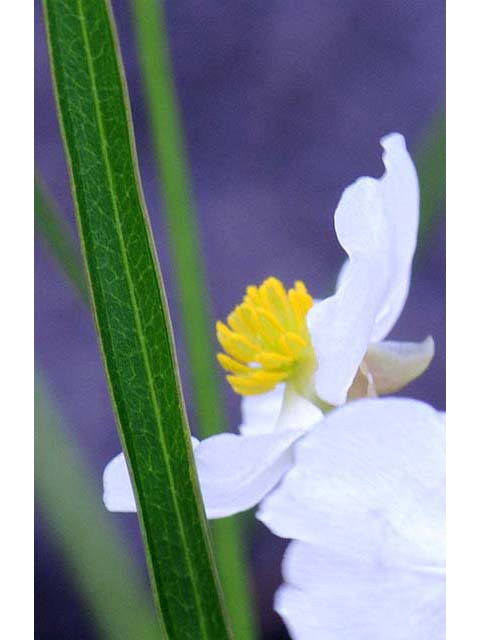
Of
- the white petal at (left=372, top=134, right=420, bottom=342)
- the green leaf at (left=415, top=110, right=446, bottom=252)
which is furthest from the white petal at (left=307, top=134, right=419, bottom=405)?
the green leaf at (left=415, top=110, right=446, bottom=252)

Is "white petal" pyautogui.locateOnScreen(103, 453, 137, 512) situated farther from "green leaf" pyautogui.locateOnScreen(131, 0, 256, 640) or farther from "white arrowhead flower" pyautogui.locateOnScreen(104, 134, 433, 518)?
"green leaf" pyautogui.locateOnScreen(131, 0, 256, 640)

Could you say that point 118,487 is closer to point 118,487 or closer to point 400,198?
point 118,487

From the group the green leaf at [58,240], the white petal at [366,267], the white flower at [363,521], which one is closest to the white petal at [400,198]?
the white petal at [366,267]

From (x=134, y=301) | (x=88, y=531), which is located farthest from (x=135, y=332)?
(x=88, y=531)

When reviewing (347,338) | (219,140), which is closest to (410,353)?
(347,338)

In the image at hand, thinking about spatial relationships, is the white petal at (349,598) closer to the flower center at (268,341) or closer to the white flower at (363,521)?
the white flower at (363,521)

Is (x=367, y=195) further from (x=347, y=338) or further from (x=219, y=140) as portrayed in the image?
(x=219, y=140)
